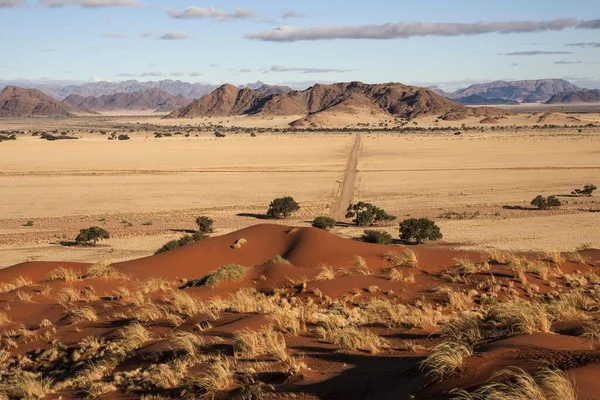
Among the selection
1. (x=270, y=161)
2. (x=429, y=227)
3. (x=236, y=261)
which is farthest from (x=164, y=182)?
(x=236, y=261)

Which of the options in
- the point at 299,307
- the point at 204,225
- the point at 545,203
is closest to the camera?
the point at 299,307

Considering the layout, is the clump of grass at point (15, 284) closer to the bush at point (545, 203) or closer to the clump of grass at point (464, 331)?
the clump of grass at point (464, 331)

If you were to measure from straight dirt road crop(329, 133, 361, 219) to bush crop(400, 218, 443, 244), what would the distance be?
368 inches

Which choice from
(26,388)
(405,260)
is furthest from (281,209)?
(26,388)

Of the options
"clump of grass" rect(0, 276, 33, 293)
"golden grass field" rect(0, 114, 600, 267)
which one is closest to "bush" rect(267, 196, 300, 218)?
"golden grass field" rect(0, 114, 600, 267)

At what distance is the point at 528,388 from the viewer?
256 inches

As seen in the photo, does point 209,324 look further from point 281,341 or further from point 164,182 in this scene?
point 164,182

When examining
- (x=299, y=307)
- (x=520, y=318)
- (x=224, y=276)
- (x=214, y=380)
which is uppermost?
(x=520, y=318)

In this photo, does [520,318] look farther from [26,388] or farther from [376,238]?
[376,238]

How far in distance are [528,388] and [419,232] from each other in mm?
24646

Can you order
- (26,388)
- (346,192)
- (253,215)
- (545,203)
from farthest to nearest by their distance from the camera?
(346,192) < (545,203) < (253,215) < (26,388)

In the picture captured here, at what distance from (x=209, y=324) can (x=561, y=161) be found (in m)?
65.9

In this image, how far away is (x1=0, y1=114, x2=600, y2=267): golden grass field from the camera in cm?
3403

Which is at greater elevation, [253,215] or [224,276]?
[224,276]
